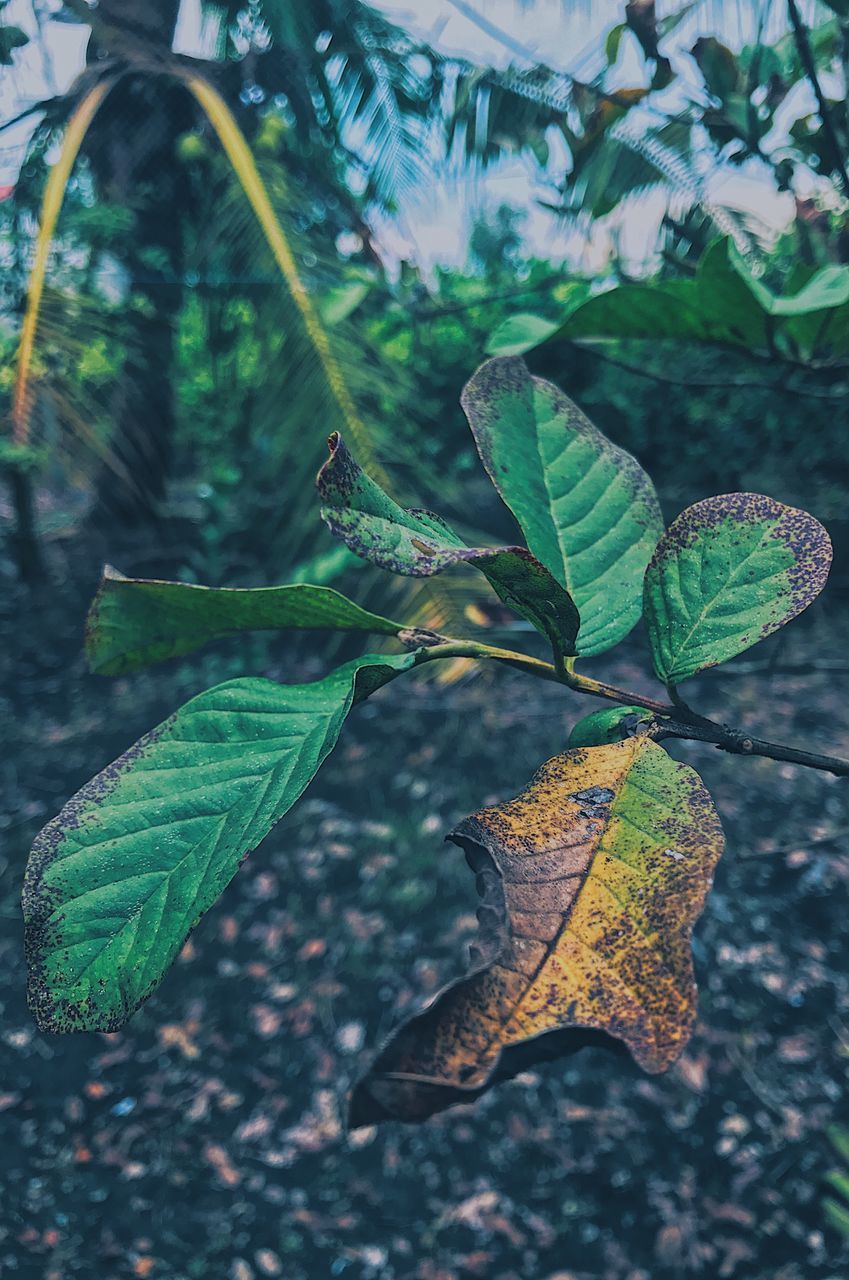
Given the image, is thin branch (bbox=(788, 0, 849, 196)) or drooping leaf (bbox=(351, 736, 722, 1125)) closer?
drooping leaf (bbox=(351, 736, 722, 1125))

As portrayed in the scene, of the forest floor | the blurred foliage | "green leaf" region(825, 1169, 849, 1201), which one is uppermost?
the blurred foliage

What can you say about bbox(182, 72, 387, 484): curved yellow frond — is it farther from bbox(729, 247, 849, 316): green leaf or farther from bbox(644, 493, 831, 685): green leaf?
bbox(644, 493, 831, 685): green leaf

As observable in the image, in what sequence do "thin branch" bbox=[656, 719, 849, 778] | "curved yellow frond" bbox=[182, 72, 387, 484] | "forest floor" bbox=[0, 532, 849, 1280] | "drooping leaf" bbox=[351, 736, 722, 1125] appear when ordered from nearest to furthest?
"drooping leaf" bbox=[351, 736, 722, 1125] < "thin branch" bbox=[656, 719, 849, 778] < "forest floor" bbox=[0, 532, 849, 1280] < "curved yellow frond" bbox=[182, 72, 387, 484]

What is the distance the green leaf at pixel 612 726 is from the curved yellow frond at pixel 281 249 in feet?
5.38

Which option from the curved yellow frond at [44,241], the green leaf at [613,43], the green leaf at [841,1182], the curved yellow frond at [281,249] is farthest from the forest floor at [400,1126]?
the curved yellow frond at [44,241]

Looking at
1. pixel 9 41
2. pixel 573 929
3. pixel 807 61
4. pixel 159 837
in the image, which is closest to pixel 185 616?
pixel 159 837

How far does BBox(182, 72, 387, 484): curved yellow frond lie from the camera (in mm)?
2020

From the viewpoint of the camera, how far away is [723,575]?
1.18ft

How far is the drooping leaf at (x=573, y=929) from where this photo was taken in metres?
0.20

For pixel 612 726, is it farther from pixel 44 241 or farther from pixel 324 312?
pixel 44 241

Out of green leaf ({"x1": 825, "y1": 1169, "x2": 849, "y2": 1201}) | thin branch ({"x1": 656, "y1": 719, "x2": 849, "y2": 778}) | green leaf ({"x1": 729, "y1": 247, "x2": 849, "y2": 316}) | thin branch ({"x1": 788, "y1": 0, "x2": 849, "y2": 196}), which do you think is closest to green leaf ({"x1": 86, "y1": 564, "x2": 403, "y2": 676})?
thin branch ({"x1": 656, "y1": 719, "x2": 849, "y2": 778})

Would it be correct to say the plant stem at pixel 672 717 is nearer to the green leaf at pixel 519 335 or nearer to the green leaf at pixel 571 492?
the green leaf at pixel 571 492

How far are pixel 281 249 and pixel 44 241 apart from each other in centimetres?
68

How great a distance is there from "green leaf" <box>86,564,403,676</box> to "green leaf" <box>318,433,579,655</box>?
0.09 ft
